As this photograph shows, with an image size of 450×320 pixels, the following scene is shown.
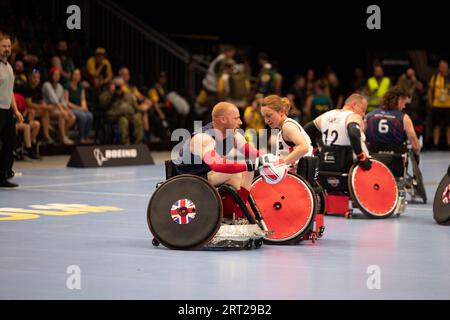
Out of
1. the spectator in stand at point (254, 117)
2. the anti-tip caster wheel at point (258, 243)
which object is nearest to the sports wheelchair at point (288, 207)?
the anti-tip caster wheel at point (258, 243)

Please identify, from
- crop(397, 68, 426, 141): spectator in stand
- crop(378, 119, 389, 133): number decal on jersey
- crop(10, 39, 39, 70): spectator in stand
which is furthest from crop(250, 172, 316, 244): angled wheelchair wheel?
crop(397, 68, 426, 141): spectator in stand

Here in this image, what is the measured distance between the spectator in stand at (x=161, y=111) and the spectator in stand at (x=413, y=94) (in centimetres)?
614

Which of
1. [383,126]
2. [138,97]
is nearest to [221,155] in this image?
[383,126]

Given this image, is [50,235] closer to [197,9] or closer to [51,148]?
[51,148]

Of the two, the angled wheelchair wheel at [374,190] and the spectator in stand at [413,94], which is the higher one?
the spectator in stand at [413,94]

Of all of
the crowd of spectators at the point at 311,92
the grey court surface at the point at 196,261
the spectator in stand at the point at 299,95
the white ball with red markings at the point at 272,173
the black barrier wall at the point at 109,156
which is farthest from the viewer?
the spectator in stand at the point at 299,95

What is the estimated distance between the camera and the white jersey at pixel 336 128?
13.1 metres

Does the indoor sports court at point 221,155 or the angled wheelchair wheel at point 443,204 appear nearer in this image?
the indoor sports court at point 221,155

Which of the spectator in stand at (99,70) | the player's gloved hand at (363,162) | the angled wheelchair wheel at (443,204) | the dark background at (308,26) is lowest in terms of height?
the angled wheelchair wheel at (443,204)

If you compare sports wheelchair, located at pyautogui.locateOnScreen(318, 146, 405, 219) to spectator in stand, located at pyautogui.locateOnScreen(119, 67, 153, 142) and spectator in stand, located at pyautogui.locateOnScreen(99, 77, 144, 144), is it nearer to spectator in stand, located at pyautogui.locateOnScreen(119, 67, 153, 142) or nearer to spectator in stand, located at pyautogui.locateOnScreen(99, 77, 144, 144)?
spectator in stand, located at pyautogui.locateOnScreen(99, 77, 144, 144)

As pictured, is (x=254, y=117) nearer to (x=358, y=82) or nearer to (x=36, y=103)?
(x=358, y=82)

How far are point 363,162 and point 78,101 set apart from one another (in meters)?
11.5

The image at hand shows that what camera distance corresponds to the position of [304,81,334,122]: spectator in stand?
27.9m

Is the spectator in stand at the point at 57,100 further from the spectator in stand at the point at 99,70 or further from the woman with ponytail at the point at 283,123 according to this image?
the woman with ponytail at the point at 283,123
